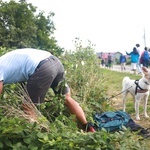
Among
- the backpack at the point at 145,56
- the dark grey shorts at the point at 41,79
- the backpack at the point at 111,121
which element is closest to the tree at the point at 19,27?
the backpack at the point at 145,56

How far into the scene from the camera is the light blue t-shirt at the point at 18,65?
339cm

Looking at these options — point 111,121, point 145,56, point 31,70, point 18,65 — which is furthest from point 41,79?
point 145,56

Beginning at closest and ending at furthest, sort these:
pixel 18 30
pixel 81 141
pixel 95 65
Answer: pixel 81 141
pixel 95 65
pixel 18 30

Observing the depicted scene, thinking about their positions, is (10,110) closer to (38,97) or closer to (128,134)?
(38,97)

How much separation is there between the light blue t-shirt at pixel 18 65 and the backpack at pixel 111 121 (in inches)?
56.6

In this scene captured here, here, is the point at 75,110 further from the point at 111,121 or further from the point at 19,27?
the point at 19,27

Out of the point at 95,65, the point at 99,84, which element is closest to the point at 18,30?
the point at 95,65

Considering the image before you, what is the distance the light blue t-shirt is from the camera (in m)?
3.39

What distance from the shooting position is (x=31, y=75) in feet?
11.6

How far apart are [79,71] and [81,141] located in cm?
425

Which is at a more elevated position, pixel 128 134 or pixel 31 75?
pixel 31 75

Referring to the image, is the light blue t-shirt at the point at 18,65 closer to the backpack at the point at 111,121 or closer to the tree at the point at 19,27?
the backpack at the point at 111,121

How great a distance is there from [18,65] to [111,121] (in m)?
1.83

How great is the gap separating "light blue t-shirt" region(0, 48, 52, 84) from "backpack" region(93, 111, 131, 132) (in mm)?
1438
